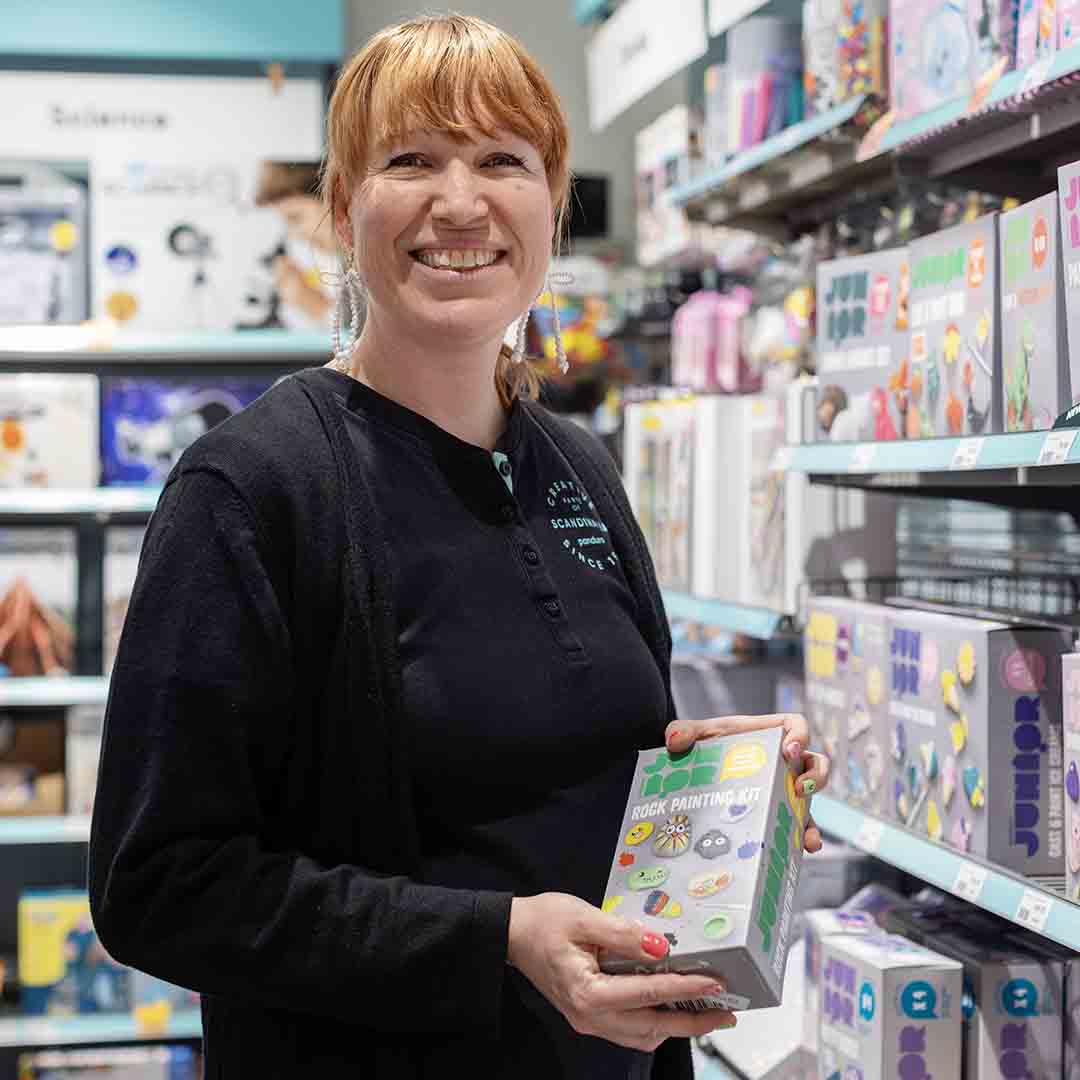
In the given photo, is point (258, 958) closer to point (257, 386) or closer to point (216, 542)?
point (216, 542)

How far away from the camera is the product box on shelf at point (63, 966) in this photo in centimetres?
404

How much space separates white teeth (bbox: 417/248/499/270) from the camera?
144cm

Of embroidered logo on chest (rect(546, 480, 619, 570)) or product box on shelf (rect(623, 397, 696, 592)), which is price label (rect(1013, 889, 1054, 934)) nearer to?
embroidered logo on chest (rect(546, 480, 619, 570))

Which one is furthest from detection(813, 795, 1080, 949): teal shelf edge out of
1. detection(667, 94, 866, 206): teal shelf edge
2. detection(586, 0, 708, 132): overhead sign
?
detection(586, 0, 708, 132): overhead sign

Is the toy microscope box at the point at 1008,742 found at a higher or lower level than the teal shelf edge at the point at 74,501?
lower

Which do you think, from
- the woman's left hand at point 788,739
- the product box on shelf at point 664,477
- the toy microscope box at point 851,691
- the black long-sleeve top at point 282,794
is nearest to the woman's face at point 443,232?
the black long-sleeve top at point 282,794

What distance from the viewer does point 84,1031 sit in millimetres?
3977

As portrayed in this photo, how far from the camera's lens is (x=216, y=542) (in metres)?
1.32

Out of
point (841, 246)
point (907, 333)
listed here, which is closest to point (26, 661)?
point (841, 246)

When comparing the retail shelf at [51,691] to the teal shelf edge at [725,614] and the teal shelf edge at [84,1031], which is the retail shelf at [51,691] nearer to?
the teal shelf edge at [84,1031]

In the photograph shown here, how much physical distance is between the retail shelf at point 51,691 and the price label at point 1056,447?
2770 millimetres

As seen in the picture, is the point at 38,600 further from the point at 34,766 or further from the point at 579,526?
the point at 579,526

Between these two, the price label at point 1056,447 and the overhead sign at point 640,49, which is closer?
the price label at point 1056,447

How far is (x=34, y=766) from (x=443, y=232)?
309 centimetres
